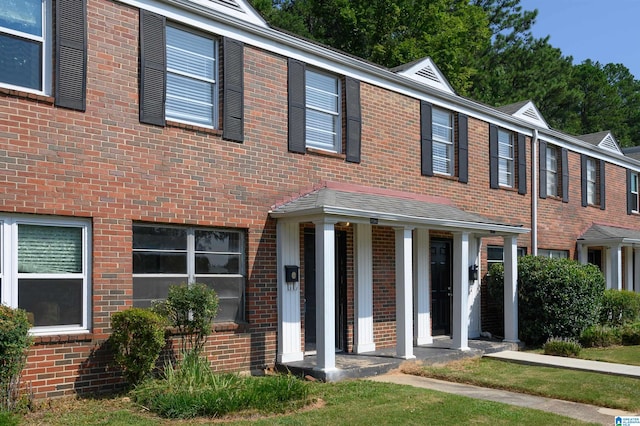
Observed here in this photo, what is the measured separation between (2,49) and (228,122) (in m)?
3.40

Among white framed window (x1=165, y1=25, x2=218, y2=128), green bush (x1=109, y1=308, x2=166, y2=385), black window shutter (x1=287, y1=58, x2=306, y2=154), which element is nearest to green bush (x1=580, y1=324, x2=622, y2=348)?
black window shutter (x1=287, y1=58, x2=306, y2=154)

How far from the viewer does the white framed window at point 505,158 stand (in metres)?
17.2

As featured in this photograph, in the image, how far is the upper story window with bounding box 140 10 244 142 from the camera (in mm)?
9680

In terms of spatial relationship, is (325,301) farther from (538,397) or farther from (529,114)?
(529,114)

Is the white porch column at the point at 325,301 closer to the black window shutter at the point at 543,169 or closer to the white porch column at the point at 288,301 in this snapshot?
the white porch column at the point at 288,301

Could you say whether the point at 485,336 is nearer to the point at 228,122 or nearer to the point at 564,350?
the point at 564,350

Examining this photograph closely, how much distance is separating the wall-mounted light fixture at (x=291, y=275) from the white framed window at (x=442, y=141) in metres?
5.08

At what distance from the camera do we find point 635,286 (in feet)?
73.7

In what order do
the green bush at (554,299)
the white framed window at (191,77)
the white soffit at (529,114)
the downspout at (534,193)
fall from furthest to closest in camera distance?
the white soffit at (529,114), the downspout at (534,193), the green bush at (554,299), the white framed window at (191,77)

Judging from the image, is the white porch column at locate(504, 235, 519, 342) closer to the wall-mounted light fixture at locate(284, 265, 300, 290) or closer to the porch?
the porch

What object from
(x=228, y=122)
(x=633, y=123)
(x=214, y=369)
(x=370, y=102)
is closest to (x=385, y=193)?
(x=370, y=102)

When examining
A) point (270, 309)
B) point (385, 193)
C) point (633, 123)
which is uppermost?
point (633, 123)

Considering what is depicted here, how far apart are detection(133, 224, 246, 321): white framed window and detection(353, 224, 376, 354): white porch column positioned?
8.66 ft

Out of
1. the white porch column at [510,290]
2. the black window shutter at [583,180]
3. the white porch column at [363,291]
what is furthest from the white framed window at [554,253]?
the white porch column at [363,291]
